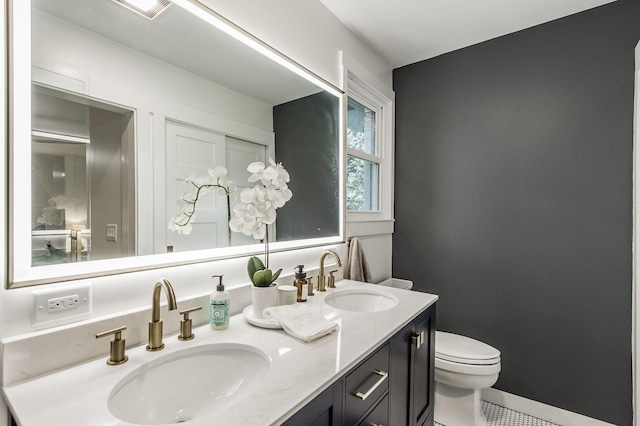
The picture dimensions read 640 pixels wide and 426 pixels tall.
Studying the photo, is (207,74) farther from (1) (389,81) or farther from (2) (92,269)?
(1) (389,81)

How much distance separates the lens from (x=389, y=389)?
1.09 meters

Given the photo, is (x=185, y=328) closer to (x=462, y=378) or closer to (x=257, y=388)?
(x=257, y=388)

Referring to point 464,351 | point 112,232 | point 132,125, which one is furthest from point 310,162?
point 464,351

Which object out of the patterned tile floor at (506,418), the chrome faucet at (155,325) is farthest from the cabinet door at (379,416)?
the patterned tile floor at (506,418)

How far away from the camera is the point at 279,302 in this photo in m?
1.23

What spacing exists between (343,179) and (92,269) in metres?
1.36

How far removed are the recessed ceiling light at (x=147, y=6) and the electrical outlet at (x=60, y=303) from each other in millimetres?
845

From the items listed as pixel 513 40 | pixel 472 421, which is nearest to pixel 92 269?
pixel 472 421

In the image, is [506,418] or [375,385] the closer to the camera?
[375,385]

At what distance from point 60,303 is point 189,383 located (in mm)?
389

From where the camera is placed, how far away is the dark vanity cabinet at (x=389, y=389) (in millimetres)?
779

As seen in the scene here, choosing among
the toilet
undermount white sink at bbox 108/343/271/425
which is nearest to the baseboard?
the toilet

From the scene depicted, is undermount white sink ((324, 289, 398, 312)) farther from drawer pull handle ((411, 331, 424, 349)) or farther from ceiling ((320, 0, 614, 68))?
ceiling ((320, 0, 614, 68))

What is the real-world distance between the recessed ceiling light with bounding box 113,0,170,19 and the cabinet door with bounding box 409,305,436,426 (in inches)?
57.0
